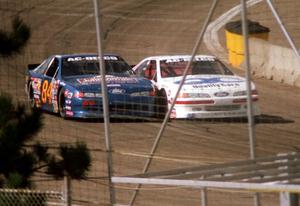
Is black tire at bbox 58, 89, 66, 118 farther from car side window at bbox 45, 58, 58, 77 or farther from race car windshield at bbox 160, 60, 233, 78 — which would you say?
race car windshield at bbox 160, 60, 233, 78

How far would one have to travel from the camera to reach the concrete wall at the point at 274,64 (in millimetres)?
24203

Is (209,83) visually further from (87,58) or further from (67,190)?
(67,190)

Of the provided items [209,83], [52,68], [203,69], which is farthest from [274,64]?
[52,68]

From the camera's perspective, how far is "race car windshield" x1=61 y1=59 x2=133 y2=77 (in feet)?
63.4

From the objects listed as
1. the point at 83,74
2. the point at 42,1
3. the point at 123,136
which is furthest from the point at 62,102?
the point at 123,136

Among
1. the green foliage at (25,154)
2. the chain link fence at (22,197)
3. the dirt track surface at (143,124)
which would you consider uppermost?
the dirt track surface at (143,124)

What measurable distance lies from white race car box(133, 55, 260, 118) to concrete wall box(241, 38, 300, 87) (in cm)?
364

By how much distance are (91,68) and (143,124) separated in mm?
4039

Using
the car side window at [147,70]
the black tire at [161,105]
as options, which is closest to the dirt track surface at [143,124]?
the black tire at [161,105]

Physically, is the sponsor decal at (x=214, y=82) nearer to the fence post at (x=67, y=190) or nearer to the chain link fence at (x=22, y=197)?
the fence post at (x=67, y=190)

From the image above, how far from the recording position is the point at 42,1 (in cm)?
1794

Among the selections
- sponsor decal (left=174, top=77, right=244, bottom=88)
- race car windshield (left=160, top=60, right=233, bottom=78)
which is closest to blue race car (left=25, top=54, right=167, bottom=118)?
sponsor decal (left=174, top=77, right=244, bottom=88)

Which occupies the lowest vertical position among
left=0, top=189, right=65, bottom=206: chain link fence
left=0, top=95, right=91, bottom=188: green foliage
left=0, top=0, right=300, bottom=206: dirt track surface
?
left=0, top=189, right=65, bottom=206: chain link fence

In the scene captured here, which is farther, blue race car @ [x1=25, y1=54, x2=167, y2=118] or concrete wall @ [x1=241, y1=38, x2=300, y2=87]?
concrete wall @ [x1=241, y1=38, x2=300, y2=87]
